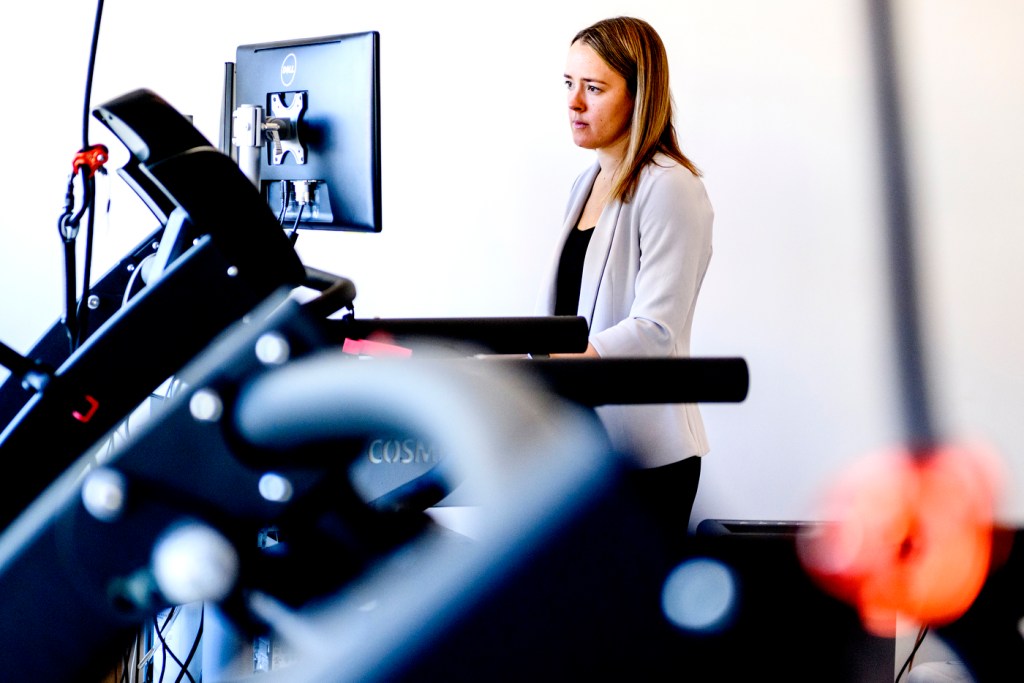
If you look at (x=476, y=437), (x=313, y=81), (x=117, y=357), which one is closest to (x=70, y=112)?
(x=313, y=81)

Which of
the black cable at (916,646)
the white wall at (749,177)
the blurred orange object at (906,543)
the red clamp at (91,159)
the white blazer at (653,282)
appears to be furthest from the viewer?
the white wall at (749,177)

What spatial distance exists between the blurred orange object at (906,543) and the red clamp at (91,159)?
0.60 metres

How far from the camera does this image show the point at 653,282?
1.66 metres

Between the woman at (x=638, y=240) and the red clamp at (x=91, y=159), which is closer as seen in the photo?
the red clamp at (x=91, y=159)

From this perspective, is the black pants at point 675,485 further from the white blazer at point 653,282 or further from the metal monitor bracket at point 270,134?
the metal monitor bracket at point 270,134

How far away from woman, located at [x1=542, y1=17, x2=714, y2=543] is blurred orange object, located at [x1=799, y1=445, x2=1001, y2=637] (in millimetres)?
1031

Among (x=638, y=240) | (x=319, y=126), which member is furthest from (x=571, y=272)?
(x=319, y=126)

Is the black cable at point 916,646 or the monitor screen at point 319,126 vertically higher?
the monitor screen at point 319,126

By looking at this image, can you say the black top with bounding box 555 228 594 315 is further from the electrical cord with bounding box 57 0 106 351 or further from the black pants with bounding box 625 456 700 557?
the electrical cord with bounding box 57 0 106 351

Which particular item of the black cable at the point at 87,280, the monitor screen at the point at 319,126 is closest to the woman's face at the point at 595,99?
the monitor screen at the point at 319,126

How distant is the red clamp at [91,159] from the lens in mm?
749

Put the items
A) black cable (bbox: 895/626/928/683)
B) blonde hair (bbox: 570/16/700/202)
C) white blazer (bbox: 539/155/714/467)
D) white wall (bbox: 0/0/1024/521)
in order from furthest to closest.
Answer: white wall (bbox: 0/0/1024/521), blonde hair (bbox: 570/16/700/202), white blazer (bbox: 539/155/714/467), black cable (bbox: 895/626/928/683)

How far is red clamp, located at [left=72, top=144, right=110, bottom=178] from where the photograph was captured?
0.75 meters

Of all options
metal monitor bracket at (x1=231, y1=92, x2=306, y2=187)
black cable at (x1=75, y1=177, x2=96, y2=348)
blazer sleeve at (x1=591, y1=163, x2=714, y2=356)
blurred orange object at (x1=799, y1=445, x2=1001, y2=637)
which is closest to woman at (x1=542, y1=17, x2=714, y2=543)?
blazer sleeve at (x1=591, y1=163, x2=714, y2=356)
